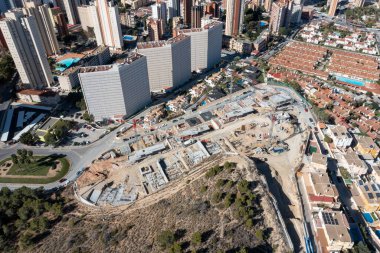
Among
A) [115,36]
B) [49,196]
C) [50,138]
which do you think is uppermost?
[115,36]

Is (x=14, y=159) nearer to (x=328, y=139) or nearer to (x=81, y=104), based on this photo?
(x=81, y=104)

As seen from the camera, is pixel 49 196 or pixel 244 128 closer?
pixel 49 196

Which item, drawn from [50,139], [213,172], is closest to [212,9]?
[50,139]

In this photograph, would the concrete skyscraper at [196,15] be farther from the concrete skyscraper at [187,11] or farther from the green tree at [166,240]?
the green tree at [166,240]

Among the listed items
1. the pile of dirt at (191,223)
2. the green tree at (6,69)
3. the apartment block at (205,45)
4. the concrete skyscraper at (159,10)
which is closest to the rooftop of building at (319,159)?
the pile of dirt at (191,223)

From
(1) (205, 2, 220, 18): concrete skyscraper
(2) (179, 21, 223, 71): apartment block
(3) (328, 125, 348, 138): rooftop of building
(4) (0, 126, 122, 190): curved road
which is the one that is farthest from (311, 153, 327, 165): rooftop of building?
(1) (205, 2, 220, 18): concrete skyscraper

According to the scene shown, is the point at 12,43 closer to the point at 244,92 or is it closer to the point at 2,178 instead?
the point at 2,178

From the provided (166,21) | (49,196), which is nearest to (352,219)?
(49,196)

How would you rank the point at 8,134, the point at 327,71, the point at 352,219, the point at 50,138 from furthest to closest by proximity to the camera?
the point at 327,71
the point at 8,134
the point at 50,138
the point at 352,219
